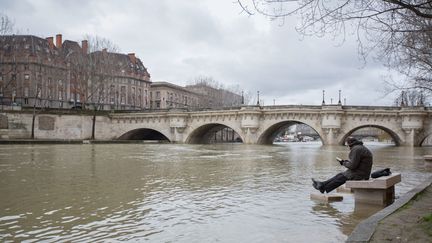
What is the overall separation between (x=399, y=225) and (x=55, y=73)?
2445 inches

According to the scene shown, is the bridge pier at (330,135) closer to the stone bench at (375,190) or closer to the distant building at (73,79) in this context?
the distant building at (73,79)

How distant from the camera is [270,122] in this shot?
154 ft

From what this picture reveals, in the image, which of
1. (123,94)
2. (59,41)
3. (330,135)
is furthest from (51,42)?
(330,135)

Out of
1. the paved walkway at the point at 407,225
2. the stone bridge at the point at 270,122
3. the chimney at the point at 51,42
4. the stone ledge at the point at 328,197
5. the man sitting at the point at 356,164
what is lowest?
the stone ledge at the point at 328,197

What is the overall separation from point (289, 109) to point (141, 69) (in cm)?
5369

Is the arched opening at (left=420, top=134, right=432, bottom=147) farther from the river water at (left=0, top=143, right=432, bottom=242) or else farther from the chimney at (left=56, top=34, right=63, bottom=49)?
the chimney at (left=56, top=34, right=63, bottom=49)

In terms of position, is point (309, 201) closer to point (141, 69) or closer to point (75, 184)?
point (75, 184)

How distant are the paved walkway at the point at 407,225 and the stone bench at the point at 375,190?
0.87 meters

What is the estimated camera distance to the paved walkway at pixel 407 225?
482cm

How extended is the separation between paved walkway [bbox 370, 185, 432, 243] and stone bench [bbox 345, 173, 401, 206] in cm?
87

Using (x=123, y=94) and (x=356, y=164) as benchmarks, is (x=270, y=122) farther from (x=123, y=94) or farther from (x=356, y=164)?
(x=123, y=94)

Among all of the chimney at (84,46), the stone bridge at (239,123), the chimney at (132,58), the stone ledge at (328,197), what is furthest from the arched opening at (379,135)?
the chimney at (132,58)

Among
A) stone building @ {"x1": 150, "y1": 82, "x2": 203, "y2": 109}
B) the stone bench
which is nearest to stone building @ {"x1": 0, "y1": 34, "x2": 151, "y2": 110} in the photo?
stone building @ {"x1": 150, "y1": 82, "x2": 203, "y2": 109}

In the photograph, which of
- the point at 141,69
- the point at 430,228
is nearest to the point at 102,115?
the point at 141,69
